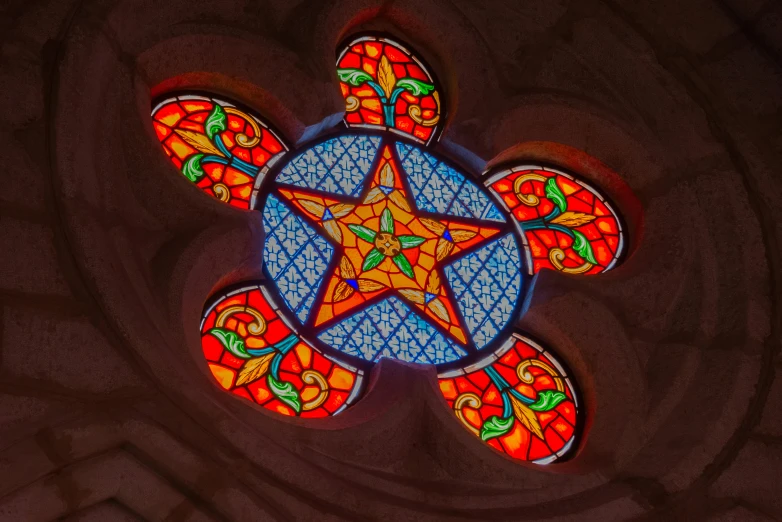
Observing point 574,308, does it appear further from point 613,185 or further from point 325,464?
point 325,464

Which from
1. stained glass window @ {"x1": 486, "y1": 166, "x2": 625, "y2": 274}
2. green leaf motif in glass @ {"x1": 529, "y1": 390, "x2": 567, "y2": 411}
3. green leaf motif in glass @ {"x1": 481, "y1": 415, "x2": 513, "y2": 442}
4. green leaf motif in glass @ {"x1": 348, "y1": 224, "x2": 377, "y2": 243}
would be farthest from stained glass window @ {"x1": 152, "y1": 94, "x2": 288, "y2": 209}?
green leaf motif in glass @ {"x1": 529, "y1": 390, "x2": 567, "y2": 411}

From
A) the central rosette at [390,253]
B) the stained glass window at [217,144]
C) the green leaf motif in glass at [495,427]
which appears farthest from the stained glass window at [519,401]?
the stained glass window at [217,144]

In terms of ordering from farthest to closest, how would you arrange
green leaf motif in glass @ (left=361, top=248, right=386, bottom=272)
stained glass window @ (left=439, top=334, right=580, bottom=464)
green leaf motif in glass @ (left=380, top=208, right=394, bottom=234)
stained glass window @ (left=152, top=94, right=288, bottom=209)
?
green leaf motif in glass @ (left=380, top=208, right=394, bottom=234), green leaf motif in glass @ (left=361, top=248, right=386, bottom=272), stained glass window @ (left=152, top=94, right=288, bottom=209), stained glass window @ (left=439, top=334, right=580, bottom=464)

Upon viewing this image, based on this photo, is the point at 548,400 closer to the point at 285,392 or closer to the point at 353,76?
the point at 285,392

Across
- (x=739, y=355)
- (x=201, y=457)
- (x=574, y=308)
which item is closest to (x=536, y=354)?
(x=574, y=308)

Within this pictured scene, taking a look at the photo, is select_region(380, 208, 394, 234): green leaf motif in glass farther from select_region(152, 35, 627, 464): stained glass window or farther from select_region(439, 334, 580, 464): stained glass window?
select_region(439, 334, 580, 464): stained glass window

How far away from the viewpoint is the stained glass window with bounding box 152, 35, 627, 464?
17.4 ft

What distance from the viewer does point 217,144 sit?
567 centimetres

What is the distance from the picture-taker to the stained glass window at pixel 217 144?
5535mm

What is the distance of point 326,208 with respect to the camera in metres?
5.76

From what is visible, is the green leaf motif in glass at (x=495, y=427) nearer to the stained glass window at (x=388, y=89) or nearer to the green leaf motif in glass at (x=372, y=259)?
the green leaf motif in glass at (x=372, y=259)

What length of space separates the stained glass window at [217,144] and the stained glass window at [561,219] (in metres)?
1.09

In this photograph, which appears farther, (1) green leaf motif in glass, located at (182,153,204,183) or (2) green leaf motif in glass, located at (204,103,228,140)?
(2) green leaf motif in glass, located at (204,103,228,140)

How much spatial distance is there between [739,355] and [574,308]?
69 cm
